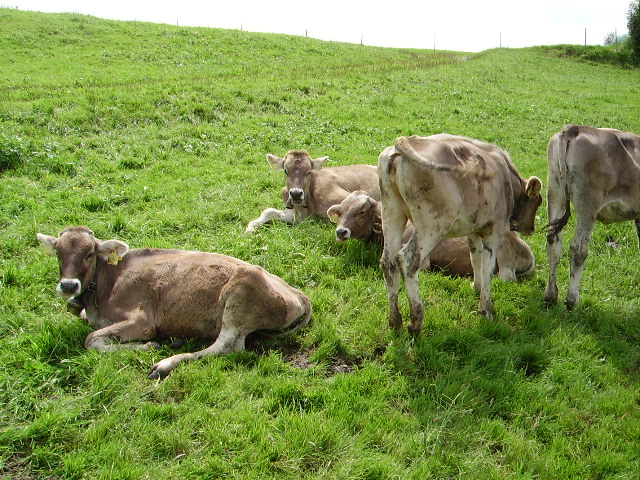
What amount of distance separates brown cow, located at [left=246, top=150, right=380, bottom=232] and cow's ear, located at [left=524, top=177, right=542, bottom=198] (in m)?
3.87

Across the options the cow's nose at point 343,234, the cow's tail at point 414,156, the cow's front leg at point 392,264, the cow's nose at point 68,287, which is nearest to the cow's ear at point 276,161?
the cow's nose at point 343,234

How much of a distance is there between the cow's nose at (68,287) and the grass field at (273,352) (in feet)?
1.44

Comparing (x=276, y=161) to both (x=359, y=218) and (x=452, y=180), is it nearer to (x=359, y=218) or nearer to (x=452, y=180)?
(x=359, y=218)

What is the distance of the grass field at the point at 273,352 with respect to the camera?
16.2 feet

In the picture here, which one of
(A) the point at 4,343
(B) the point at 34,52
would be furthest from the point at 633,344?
(B) the point at 34,52

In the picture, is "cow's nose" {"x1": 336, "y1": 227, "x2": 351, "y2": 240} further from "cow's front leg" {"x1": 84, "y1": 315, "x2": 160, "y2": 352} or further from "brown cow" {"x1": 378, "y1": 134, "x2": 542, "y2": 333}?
"cow's front leg" {"x1": 84, "y1": 315, "x2": 160, "y2": 352}

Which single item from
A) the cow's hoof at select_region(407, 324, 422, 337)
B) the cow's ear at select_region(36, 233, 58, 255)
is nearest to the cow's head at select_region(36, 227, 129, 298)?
the cow's ear at select_region(36, 233, 58, 255)

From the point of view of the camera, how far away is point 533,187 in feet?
26.9

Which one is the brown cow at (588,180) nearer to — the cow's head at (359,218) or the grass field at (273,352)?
the grass field at (273,352)

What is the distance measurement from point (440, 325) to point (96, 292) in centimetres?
429

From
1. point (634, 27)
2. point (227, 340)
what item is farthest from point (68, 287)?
point (634, 27)

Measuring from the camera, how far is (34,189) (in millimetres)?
11445

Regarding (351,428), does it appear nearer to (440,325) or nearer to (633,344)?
(440,325)

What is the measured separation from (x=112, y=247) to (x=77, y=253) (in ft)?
1.37
